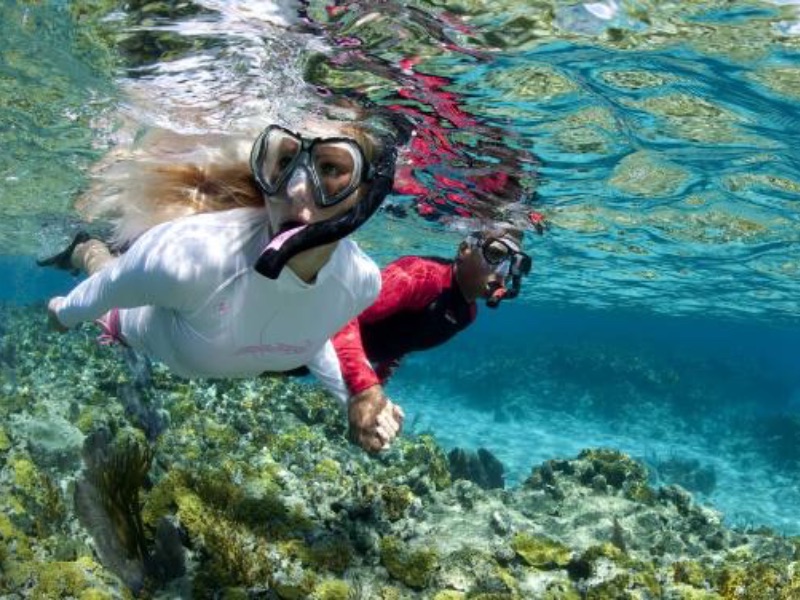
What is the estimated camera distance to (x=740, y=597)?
18.9 ft

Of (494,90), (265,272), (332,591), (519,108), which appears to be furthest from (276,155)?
(519,108)

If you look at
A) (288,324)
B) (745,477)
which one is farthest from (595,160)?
(745,477)

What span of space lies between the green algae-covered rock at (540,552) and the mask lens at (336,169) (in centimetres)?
475

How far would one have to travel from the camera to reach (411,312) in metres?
7.15

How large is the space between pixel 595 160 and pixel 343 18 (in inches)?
284

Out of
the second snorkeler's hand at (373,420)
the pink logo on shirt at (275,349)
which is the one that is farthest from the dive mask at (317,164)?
the second snorkeler's hand at (373,420)

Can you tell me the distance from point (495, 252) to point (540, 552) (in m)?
3.44

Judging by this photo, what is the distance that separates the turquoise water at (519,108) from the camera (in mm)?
7406

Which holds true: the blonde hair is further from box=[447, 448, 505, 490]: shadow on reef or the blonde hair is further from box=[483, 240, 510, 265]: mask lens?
box=[447, 448, 505, 490]: shadow on reef

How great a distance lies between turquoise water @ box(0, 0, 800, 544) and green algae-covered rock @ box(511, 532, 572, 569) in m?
5.75

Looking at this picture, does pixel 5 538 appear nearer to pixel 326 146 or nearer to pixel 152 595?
pixel 152 595

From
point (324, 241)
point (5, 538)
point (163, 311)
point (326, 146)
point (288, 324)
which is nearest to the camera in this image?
point (324, 241)

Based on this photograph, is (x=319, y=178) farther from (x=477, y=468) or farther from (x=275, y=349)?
(x=477, y=468)

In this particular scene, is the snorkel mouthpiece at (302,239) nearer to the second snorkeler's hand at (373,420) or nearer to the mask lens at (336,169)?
the mask lens at (336,169)
